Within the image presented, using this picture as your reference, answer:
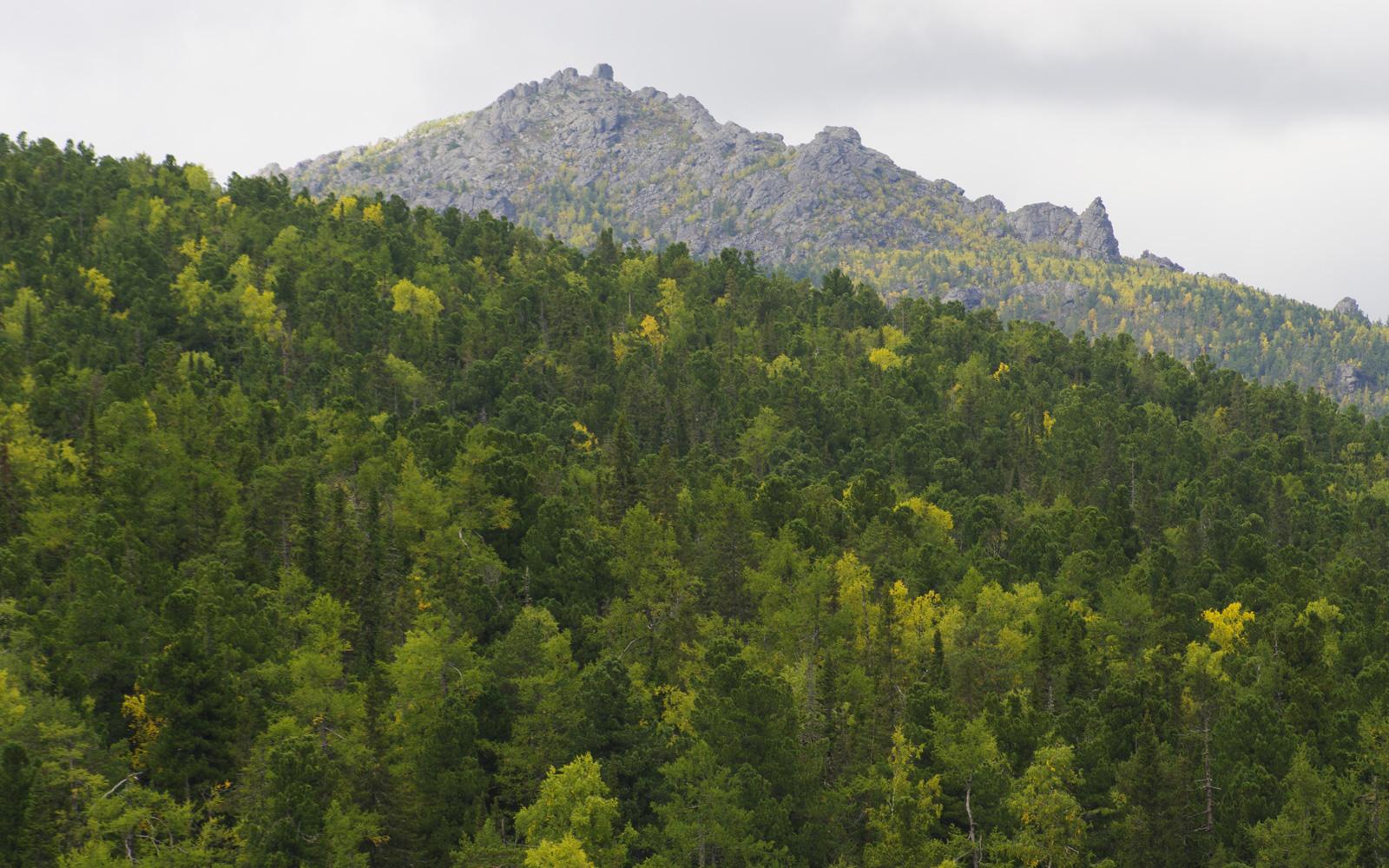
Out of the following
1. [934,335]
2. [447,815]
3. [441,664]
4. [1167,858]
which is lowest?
[1167,858]

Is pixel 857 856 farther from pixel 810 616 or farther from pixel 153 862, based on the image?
pixel 153 862

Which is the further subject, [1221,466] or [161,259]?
[161,259]

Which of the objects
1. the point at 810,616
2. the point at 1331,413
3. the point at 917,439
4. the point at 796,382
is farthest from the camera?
the point at 1331,413

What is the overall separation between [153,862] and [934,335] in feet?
446

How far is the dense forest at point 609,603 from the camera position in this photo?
54312 mm

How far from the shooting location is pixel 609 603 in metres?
80.2

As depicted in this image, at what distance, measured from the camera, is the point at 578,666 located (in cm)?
7112

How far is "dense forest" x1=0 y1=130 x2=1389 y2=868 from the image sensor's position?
54312mm

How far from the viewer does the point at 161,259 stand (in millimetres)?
134875

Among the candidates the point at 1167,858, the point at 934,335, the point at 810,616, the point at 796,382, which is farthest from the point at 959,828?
the point at 934,335

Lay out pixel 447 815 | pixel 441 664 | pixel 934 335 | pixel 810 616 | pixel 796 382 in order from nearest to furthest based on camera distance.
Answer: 1. pixel 447 815
2. pixel 441 664
3. pixel 810 616
4. pixel 796 382
5. pixel 934 335

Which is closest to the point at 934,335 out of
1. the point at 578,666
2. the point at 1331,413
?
the point at 1331,413

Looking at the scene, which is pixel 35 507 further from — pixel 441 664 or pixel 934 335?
pixel 934 335

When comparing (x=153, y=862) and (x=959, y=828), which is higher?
(x=153, y=862)
